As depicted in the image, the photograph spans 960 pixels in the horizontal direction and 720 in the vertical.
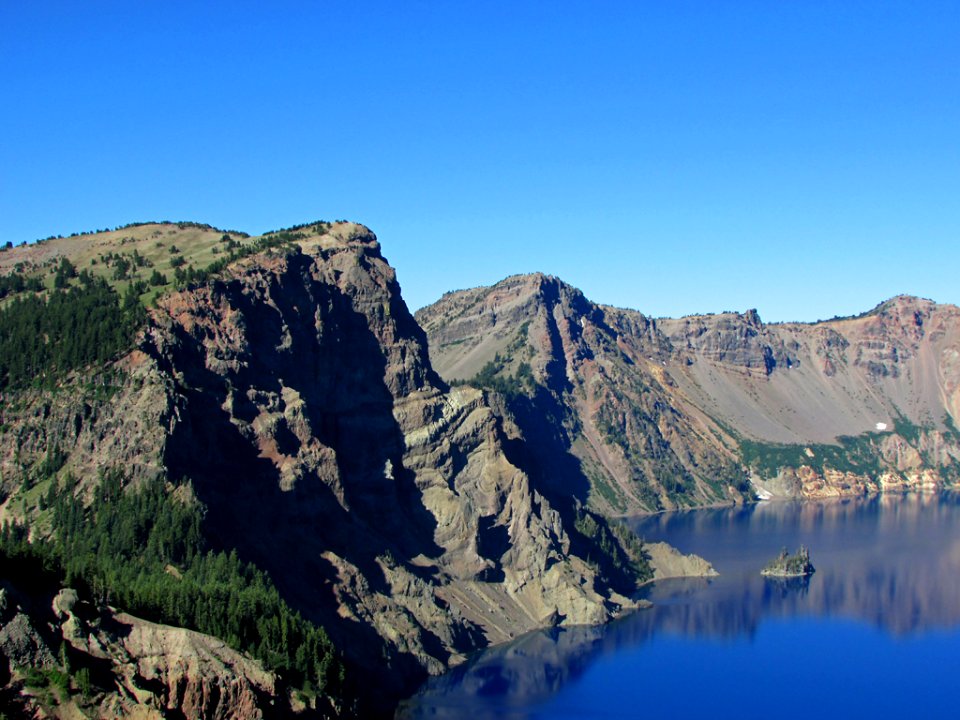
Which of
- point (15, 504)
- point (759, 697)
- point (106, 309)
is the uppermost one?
point (106, 309)

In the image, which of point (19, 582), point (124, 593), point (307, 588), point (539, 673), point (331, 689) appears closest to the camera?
point (19, 582)

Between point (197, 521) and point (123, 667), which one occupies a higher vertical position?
point (197, 521)

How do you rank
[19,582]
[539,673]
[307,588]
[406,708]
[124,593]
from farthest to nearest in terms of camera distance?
[539,673] < [307,588] < [406,708] < [124,593] < [19,582]

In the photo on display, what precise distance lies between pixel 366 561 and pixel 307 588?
19.7 metres

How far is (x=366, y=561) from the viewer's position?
625 feet

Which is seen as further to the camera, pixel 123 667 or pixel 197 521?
pixel 197 521

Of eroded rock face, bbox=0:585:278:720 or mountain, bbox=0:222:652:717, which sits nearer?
eroded rock face, bbox=0:585:278:720

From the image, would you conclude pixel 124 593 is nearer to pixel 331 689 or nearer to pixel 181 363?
pixel 331 689

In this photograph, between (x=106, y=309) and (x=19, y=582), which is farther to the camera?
(x=106, y=309)

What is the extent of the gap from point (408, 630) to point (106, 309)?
69084 millimetres

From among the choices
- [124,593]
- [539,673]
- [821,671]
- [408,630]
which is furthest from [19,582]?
[821,671]

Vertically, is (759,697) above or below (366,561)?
below

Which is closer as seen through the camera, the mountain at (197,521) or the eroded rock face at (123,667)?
the eroded rock face at (123,667)

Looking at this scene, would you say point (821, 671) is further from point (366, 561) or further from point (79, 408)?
point (79, 408)
